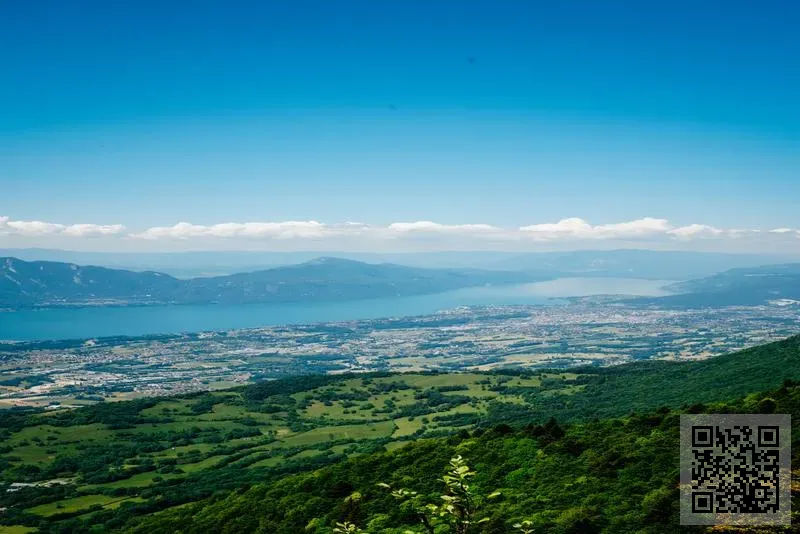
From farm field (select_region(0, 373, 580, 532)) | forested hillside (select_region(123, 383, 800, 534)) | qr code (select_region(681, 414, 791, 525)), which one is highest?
qr code (select_region(681, 414, 791, 525))

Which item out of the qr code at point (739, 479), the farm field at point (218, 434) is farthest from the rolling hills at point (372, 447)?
the qr code at point (739, 479)

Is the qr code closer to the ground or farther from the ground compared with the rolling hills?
farther from the ground

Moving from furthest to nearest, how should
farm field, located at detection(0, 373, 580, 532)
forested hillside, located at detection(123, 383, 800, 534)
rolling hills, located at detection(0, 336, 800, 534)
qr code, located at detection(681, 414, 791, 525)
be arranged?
farm field, located at detection(0, 373, 580, 532) → rolling hills, located at detection(0, 336, 800, 534) → forested hillside, located at detection(123, 383, 800, 534) → qr code, located at detection(681, 414, 791, 525)

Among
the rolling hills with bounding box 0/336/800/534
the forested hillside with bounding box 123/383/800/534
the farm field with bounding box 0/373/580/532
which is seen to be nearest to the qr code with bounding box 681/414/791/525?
the forested hillside with bounding box 123/383/800/534

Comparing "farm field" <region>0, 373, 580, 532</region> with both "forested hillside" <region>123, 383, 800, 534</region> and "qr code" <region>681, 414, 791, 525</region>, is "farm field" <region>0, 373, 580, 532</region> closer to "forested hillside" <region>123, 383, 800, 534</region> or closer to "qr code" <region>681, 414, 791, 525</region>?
"forested hillside" <region>123, 383, 800, 534</region>

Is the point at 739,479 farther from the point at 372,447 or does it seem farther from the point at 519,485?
the point at 372,447

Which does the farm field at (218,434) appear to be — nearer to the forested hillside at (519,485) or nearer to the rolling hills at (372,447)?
the rolling hills at (372,447)

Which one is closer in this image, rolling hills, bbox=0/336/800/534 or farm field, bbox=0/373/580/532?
rolling hills, bbox=0/336/800/534

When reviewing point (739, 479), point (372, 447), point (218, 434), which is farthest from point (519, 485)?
point (218, 434)

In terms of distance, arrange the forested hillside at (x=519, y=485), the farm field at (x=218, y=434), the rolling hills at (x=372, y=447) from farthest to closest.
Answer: the farm field at (x=218, y=434) → the rolling hills at (x=372, y=447) → the forested hillside at (x=519, y=485)
